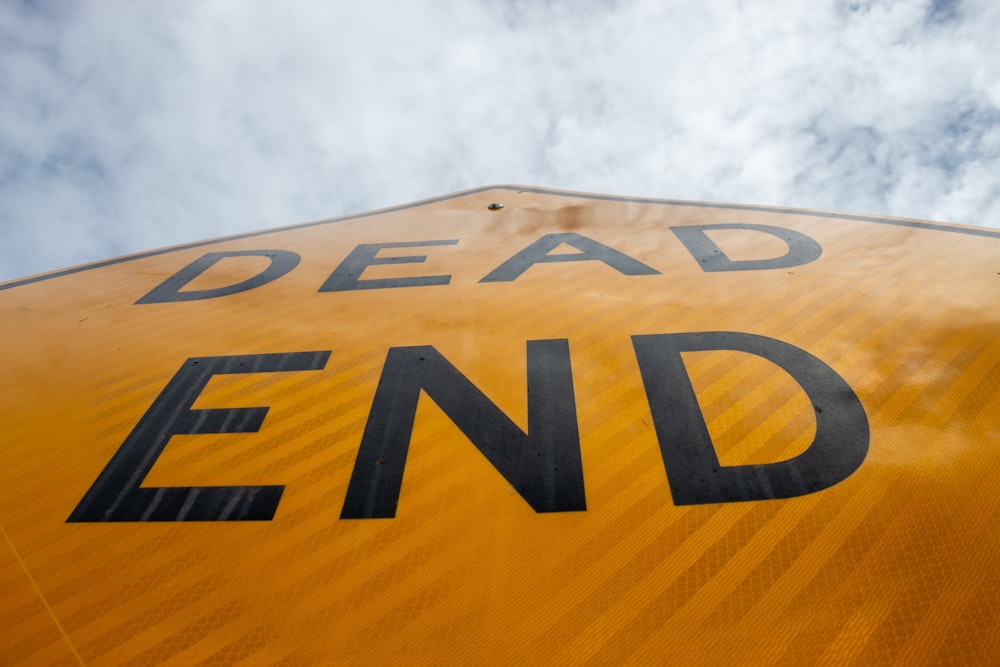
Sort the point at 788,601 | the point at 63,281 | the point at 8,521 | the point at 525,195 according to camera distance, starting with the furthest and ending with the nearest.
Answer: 1. the point at 525,195
2. the point at 63,281
3. the point at 8,521
4. the point at 788,601

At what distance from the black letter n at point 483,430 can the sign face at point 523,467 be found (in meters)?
0.02

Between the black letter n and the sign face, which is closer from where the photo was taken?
the sign face

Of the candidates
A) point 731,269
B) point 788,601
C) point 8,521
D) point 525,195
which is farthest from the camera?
point 525,195

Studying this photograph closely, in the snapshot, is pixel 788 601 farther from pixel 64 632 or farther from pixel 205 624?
pixel 64 632

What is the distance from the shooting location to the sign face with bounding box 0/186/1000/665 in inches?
82.6

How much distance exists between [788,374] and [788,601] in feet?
4.78

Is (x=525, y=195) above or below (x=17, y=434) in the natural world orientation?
above

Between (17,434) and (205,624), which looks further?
(17,434)

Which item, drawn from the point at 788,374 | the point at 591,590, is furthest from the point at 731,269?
the point at 591,590

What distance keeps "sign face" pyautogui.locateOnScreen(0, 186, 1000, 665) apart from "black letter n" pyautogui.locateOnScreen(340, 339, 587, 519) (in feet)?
0.06

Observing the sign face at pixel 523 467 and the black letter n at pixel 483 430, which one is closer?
the sign face at pixel 523 467

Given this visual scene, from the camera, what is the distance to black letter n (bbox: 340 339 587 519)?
2.64 m

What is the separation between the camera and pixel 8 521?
266 cm

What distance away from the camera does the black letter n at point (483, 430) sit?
2.64 metres
